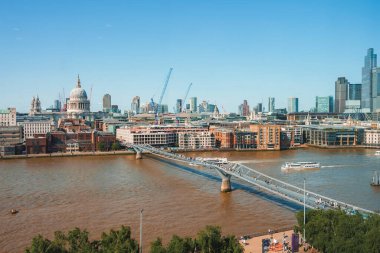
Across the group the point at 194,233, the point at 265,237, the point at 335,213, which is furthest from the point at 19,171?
the point at 335,213

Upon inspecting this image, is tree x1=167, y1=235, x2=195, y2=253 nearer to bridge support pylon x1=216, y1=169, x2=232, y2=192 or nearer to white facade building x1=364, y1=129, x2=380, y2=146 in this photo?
Answer: bridge support pylon x1=216, y1=169, x2=232, y2=192

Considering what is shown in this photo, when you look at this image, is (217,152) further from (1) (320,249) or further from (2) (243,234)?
(1) (320,249)

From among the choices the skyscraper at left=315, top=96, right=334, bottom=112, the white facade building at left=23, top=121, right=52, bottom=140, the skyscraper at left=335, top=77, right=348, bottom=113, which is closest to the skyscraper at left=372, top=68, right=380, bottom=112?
the skyscraper at left=335, top=77, right=348, bottom=113

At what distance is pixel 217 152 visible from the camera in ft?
102

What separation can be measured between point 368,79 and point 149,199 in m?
90.3

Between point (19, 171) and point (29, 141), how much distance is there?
327 inches

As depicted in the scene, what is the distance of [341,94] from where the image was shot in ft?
324

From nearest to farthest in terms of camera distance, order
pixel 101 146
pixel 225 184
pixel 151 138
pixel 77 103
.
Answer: pixel 225 184 → pixel 101 146 → pixel 151 138 → pixel 77 103

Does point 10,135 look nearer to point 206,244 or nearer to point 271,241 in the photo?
point 271,241

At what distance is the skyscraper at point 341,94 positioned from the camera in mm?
A: 98250

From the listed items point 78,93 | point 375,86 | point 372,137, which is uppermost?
point 375,86

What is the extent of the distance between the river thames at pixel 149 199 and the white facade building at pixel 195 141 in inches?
417

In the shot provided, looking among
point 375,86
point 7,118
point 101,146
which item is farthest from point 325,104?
point 101,146

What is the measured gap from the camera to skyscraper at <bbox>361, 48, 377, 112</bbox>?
3578 inches
